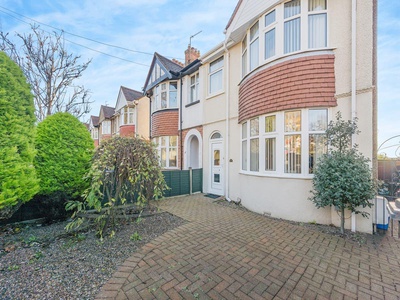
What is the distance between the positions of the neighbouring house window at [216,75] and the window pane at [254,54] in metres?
2.15

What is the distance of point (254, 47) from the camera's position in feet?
22.2

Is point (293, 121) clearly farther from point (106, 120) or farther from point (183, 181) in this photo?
point (106, 120)

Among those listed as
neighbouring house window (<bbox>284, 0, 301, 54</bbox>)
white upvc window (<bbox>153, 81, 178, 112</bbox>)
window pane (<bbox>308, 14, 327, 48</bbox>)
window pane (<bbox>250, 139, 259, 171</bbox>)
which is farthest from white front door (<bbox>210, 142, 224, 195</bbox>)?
window pane (<bbox>308, 14, 327, 48</bbox>)

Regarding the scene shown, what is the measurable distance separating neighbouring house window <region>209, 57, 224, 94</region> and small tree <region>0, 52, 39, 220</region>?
7.02 m

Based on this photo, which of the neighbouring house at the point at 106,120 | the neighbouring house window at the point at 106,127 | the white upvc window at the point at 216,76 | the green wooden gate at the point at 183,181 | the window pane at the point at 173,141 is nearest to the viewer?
the green wooden gate at the point at 183,181

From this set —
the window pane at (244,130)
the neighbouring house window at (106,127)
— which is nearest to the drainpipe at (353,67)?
the window pane at (244,130)

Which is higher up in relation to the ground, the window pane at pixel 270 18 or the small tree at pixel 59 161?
the window pane at pixel 270 18

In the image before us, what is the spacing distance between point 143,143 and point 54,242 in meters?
2.87

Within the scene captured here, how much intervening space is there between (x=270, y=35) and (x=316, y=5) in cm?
135

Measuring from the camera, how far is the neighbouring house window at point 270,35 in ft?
19.5

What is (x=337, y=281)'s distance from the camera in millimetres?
2834

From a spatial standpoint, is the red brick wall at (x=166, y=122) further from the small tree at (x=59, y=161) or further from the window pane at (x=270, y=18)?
the window pane at (x=270, y=18)

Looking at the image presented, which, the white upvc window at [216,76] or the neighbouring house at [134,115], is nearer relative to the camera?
the white upvc window at [216,76]

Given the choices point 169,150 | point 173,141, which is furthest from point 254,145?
point 169,150
